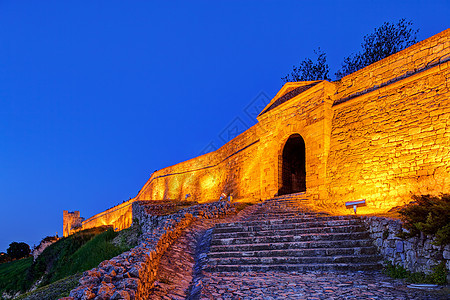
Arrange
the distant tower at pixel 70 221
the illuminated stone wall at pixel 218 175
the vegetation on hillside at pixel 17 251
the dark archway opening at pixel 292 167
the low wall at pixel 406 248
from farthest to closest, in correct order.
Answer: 1. the vegetation on hillside at pixel 17 251
2. the distant tower at pixel 70 221
3. the illuminated stone wall at pixel 218 175
4. the dark archway opening at pixel 292 167
5. the low wall at pixel 406 248

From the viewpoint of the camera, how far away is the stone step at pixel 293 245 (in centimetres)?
546

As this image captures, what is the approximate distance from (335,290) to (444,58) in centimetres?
717

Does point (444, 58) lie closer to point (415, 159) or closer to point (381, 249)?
point (415, 159)

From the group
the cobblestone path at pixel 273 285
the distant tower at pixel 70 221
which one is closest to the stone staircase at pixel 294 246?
the cobblestone path at pixel 273 285

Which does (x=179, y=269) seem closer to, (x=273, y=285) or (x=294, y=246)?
(x=273, y=285)

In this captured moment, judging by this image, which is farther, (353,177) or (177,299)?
(353,177)

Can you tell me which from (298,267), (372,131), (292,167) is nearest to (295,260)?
(298,267)

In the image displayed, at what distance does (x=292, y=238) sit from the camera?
20.0 feet

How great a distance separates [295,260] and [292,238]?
779 millimetres

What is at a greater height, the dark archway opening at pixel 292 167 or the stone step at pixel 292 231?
the dark archway opening at pixel 292 167

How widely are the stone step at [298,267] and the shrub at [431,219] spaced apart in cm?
102

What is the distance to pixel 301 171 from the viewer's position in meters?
14.8

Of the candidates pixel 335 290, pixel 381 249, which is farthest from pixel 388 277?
pixel 335 290

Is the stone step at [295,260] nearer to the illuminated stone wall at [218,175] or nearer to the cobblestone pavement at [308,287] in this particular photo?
the cobblestone pavement at [308,287]
